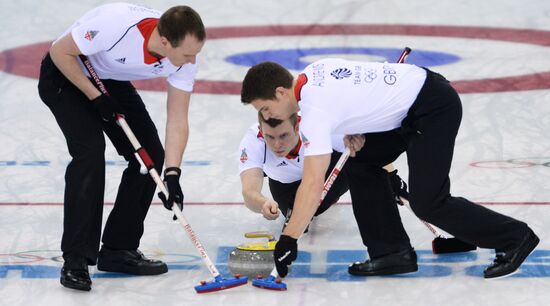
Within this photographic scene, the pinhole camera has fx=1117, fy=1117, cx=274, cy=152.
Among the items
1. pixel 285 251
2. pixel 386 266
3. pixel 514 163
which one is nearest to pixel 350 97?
pixel 285 251

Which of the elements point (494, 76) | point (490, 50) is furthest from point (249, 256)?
point (490, 50)

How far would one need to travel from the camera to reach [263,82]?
4.48m

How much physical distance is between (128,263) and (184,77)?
2.93ft

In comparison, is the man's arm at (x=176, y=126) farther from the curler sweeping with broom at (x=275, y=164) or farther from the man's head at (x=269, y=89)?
the man's head at (x=269, y=89)

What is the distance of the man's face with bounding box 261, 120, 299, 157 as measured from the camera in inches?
199

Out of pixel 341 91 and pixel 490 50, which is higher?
pixel 341 91

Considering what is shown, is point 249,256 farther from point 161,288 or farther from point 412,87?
point 412,87

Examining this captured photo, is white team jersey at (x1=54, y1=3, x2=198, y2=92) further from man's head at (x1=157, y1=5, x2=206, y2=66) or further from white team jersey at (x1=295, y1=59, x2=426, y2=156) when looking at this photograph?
white team jersey at (x1=295, y1=59, x2=426, y2=156)

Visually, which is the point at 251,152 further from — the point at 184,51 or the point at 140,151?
the point at 184,51

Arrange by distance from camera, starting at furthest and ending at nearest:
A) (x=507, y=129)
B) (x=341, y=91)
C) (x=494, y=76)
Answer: (x=494, y=76) → (x=507, y=129) → (x=341, y=91)

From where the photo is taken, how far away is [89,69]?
16.5ft

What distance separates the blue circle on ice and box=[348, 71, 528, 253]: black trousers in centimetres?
350

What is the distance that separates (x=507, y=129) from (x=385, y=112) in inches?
101

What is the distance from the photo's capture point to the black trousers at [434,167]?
4809 mm
